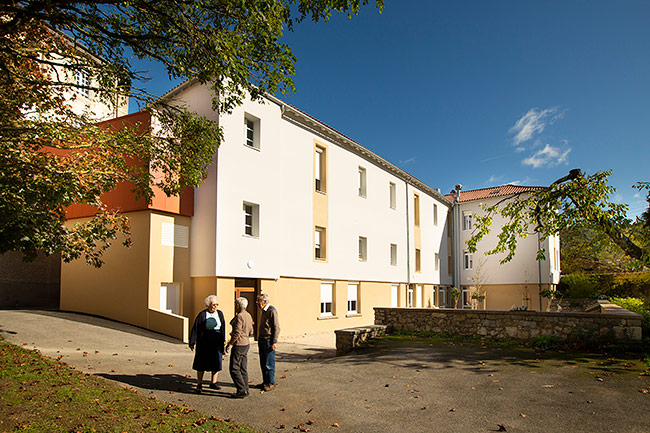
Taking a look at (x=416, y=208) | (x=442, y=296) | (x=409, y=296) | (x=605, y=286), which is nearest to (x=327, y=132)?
(x=416, y=208)

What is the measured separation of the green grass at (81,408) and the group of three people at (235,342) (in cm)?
108

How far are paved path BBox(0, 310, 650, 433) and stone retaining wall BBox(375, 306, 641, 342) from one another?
1.21m

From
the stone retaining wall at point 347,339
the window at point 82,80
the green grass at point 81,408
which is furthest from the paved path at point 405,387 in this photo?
the window at point 82,80

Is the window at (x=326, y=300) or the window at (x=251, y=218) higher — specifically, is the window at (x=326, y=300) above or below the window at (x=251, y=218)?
below

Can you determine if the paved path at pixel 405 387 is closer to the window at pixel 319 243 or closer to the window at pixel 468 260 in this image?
the window at pixel 319 243

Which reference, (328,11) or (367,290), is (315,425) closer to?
(328,11)

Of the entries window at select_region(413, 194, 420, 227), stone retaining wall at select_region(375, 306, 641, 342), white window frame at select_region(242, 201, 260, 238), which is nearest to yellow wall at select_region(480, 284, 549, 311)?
window at select_region(413, 194, 420, 227)

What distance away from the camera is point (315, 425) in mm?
6297

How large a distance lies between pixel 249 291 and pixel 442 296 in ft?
74.4

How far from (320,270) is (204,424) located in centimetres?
1496

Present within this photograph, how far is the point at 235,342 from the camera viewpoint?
7.70m

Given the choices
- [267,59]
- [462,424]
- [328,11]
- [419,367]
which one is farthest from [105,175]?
[462,424]

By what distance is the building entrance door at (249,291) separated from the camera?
16703 mm

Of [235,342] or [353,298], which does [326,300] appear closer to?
[353,298]
